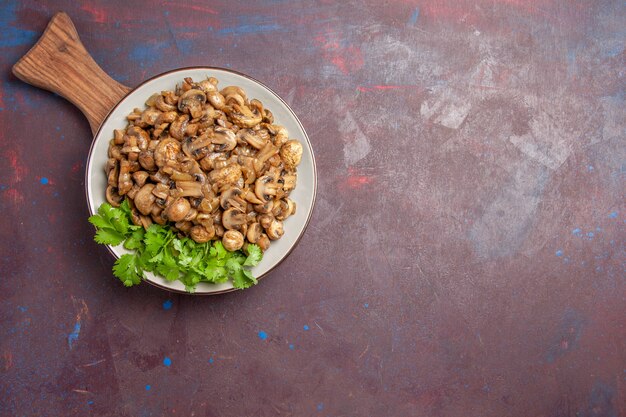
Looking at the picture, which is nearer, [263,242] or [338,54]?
[263,242]

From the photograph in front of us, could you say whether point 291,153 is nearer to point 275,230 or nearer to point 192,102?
point 275,230

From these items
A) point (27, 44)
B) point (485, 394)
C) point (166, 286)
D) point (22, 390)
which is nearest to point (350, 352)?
point (485, 394)

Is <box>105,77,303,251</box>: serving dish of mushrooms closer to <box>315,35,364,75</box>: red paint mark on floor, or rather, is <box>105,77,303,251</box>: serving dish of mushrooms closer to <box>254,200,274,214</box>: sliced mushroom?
<box>254,200,274,214</box>: sliced mushroom

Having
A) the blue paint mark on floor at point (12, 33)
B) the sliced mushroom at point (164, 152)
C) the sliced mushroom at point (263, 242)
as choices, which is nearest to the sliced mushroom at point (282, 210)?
the sliced mushroom at point (263, 242)

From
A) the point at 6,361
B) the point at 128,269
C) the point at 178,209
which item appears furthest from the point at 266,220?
the point at 6,361

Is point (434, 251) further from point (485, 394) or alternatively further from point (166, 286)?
point (166, 286)

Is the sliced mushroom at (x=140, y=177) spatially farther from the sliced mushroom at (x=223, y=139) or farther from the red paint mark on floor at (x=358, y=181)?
the red paint mark on floor at (x=358, y=181)
